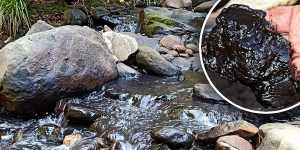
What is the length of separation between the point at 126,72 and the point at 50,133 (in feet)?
5.21

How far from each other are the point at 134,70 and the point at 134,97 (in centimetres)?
85

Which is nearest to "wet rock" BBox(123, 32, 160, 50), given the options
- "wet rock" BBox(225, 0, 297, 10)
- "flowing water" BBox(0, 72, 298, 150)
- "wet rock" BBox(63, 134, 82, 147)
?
"flowing water" BBox(0, 72, 298, 150)

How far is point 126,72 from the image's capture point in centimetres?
606

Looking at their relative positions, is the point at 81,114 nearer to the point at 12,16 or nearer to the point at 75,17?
the point at 12,16

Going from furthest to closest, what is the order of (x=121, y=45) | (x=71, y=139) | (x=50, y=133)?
(x=121, y=45)
(x=50, y=133)
(x=71, y=139)

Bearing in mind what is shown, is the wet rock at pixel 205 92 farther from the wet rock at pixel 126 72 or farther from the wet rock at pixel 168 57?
the wet rock at pixel 168 57

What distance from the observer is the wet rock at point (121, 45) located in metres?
6.24

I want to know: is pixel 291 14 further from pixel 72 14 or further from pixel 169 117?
pixel 72 14

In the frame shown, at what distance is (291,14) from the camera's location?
2.50 metres

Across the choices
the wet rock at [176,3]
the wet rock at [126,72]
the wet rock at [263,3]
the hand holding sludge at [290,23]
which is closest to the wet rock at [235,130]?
the hand holding sludge at [290,23]

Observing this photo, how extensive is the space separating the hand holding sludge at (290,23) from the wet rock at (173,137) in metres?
1.78

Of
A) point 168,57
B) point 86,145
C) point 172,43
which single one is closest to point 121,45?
point 168,57

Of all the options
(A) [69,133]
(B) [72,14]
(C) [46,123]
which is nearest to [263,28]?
(A) [69,133]

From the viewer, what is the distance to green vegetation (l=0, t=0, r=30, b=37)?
6.81m
